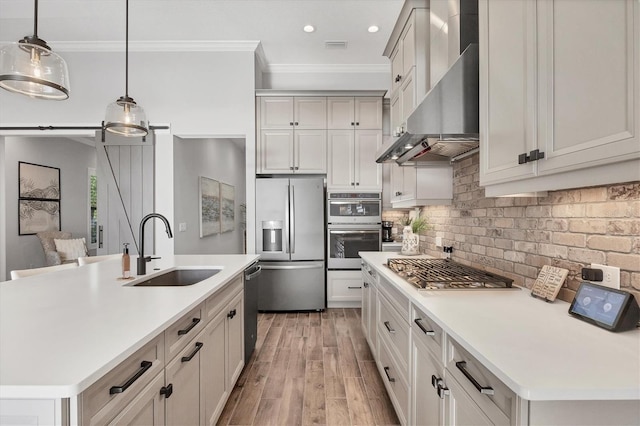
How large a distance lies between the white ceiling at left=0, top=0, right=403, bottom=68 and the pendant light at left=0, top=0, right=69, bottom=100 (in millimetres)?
A: 1970

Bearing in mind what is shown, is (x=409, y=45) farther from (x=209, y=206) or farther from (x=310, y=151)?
(x=209, y=206)

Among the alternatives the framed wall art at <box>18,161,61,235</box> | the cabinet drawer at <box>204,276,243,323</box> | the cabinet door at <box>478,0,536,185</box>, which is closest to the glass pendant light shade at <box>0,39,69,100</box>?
the cabinet drawer at <box>204,276,243,323</box>

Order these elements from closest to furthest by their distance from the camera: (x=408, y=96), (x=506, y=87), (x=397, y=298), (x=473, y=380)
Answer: (x=473, y=380) < (x=506, y=87) < (x=397, y=298) < (x=408, y=96)

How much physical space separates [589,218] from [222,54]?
421 centimetres

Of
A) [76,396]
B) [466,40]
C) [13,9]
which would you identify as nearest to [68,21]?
[13,9]

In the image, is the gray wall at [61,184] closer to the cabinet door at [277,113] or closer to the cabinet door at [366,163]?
the cabinet door at [277,113]

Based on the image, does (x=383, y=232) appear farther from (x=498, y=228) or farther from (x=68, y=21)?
(x=68, y=21)

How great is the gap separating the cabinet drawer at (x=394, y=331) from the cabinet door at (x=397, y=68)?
1.87 meters

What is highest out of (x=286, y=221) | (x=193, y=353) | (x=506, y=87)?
(x=506, y=87)

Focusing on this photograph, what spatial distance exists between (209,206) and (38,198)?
2880 mm

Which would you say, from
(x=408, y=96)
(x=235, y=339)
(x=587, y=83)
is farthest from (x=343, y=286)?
(x=587, y=83)

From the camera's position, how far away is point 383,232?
450 centimetres

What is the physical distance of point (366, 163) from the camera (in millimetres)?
4328

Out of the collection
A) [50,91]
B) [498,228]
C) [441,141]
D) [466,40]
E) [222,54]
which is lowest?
[498,228]
